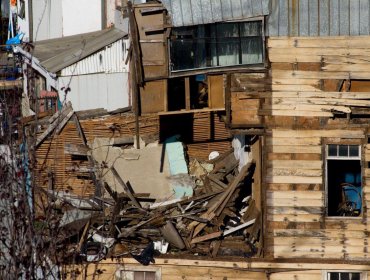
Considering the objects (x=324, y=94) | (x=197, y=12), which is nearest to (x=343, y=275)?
(x=324, y=94)

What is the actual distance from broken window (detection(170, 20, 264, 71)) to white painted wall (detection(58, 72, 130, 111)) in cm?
646

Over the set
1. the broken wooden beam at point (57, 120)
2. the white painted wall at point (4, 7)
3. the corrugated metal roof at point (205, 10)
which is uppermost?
the white painted wall at point (4, 7)

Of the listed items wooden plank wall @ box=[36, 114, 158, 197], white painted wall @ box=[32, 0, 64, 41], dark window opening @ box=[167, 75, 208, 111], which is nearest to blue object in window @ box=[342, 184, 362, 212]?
dark window opening @ box=[167, 75, 208, 111]

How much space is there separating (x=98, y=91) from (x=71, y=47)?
145 inches

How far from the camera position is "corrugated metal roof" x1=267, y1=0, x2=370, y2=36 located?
2355 cm

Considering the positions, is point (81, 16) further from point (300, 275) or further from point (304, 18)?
point (300, 275)

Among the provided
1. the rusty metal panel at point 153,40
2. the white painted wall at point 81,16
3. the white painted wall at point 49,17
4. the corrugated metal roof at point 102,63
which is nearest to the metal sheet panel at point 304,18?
the rusty metal panel at point 153,40

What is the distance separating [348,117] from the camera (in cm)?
2344

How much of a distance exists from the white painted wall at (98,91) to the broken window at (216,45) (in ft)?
21.2

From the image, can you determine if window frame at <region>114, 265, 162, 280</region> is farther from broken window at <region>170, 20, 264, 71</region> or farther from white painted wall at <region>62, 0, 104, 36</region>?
white painted wall at <region>62, 0, 104, 36</region>

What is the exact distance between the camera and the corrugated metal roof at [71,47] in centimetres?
3225

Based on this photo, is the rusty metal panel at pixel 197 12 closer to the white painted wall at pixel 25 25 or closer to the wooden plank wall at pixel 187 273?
the wooden plank wall at pixel 187 273

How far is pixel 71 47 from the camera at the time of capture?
1382 inches

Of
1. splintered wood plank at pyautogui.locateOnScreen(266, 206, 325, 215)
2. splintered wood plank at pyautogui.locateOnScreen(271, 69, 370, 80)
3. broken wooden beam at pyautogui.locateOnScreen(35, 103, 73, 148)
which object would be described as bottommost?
splintered wood plank at pyautogui.locateOnScreen(266, 206, 325, 215)
